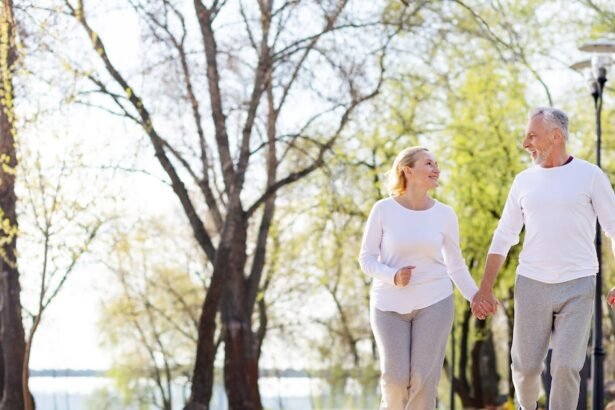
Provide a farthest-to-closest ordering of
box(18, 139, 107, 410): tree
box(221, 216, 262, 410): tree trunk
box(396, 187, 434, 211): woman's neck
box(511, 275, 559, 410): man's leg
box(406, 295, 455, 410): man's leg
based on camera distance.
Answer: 1. box(221, 216, 262, 410): tree trunk
2. box(18, 139, 107, 410): tree
3. box(396, 187, 434, 211): woman's neck
4. box(406, 295, 455, 410): man's leg
5. box(511, 275, 559, 410): man's leg

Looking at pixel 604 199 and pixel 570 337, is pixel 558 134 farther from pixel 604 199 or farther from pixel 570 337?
pixel 570 337

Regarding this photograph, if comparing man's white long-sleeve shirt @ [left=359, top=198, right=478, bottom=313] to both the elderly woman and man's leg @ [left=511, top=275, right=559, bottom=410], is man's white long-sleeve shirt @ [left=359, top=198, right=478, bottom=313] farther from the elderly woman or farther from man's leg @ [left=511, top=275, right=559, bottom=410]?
man's leg @ [left=511, top=275, right=559, bottom=410]

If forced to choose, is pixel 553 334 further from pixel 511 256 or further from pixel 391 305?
pixel 511 256

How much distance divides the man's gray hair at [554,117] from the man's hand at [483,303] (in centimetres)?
104

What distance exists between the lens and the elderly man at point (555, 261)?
7047 mm

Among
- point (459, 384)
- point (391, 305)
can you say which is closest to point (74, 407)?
point (459, 384)

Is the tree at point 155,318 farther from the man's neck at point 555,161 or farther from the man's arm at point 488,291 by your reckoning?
the man's neck at point 555,161

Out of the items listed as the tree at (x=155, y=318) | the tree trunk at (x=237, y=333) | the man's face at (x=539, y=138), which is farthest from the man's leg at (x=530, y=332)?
the tree at (x=155, y=318)

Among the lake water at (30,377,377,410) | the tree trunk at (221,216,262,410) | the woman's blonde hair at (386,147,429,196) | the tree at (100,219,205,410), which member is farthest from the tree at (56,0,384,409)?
the lake water at (30,377,377,410)

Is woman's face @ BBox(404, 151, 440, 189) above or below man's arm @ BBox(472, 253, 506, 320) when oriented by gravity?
above

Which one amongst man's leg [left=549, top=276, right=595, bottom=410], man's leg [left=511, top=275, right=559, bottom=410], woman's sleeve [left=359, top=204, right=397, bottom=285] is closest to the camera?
man's leg [left=549, top=276, right=595, bottom=410]

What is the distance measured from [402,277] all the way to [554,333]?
0.93 metres

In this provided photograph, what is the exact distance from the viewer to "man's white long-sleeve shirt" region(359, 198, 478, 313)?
295 inches

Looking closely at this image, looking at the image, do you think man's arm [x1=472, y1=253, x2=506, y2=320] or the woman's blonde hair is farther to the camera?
the woman's blonde hair
